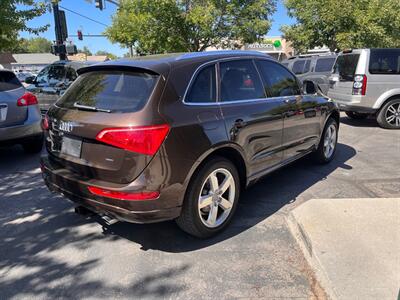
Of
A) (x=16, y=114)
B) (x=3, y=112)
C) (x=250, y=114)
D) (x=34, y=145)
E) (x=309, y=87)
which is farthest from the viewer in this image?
(x=34, y=145)

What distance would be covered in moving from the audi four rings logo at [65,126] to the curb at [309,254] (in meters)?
2.40

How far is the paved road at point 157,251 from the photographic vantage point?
2.91 m

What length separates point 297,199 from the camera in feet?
15.1

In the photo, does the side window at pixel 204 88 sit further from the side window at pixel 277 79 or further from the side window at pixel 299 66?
the side window at pixel 299 66

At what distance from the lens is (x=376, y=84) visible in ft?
28.1

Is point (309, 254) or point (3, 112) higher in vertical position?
point (3, 112)

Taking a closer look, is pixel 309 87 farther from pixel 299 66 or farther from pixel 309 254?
pixel 299 66

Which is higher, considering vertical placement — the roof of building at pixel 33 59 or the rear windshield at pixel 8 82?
the rear windshield at pixel 8 82

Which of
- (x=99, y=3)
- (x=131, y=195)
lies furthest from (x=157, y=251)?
(x=99, y=3)

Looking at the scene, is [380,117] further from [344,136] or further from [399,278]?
[399,278]

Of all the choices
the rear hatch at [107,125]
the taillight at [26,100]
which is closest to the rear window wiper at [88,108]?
the rear hatch at [107,125]

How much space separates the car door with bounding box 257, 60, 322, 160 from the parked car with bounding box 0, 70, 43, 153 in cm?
401

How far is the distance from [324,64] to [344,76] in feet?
13.1

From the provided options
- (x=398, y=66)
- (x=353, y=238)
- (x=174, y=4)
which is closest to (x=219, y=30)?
(x=174, y=4)
